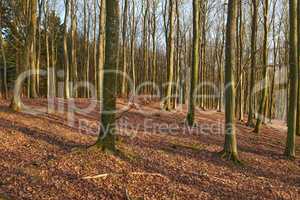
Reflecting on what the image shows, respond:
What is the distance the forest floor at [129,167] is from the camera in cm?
605

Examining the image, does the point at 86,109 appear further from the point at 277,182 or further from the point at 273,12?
the point at 273,12

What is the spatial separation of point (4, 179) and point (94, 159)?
2.10 meters

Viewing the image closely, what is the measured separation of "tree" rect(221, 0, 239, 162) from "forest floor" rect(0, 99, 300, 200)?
1.57 feet

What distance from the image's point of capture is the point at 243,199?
6.71 meters

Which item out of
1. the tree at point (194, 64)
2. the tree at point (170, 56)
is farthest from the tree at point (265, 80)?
the tree at point (170, 56)

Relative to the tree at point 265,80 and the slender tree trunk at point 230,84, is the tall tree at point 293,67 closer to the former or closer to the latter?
the slender tree trunk at point 230,84

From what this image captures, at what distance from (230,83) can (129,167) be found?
407cm

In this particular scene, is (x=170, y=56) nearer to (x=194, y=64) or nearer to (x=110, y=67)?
(x=194, y=64)

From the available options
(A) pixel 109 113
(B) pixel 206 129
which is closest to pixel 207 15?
(B) pixel 206 129

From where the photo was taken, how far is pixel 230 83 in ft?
30.4

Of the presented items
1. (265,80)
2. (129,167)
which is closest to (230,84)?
(129,167)

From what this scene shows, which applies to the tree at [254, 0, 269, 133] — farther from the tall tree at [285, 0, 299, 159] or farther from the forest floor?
the tall tree at [285, 0, 299, 159]

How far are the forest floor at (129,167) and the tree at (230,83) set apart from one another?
480 millimetres

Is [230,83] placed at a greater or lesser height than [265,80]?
lesser
